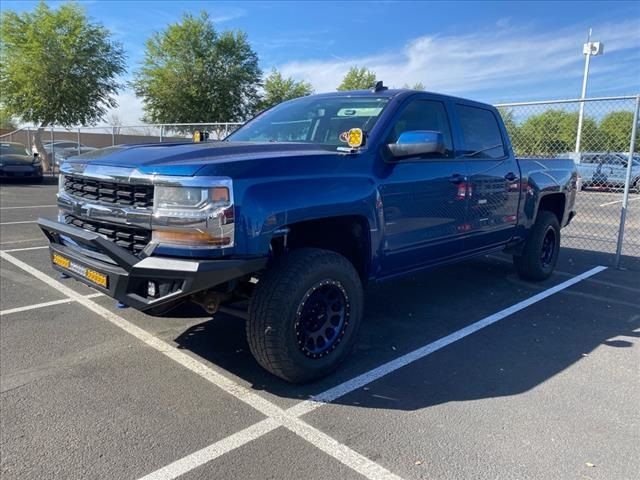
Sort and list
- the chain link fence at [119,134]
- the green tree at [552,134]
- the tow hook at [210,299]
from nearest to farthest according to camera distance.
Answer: the tow hook at [210,299] → the green tree at [552,134] → the chain link fence at [119,134]

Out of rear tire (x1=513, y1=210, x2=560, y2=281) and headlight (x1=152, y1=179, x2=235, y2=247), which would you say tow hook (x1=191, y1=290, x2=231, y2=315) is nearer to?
headlight (x1=152, y1=179, x2=235, y2=247)

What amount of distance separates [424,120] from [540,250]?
269 cm

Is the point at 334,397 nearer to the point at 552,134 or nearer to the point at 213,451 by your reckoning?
the point at 213,451

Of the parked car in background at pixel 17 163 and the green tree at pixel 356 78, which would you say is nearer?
the parked car in background at pixel 17 163

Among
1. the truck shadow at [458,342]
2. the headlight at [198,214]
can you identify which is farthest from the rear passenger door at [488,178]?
the headlight at [198,214]

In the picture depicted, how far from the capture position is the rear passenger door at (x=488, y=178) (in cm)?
483

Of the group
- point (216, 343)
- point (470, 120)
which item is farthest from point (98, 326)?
point (470, 120)

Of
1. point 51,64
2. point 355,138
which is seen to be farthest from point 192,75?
point 355,138

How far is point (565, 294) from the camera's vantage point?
5.88 meters

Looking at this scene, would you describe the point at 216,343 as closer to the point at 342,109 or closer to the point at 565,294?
the point at 342,109

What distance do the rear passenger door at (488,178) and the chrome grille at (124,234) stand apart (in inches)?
117

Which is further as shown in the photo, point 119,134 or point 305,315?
point 119,134

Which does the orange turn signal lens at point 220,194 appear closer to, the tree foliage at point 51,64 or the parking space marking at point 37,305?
the parking space marking at point 37,305

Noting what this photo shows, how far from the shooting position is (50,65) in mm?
21922
